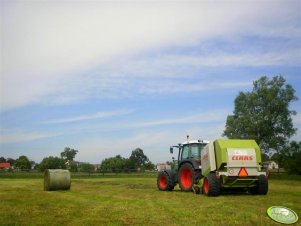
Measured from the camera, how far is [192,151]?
60.1ft

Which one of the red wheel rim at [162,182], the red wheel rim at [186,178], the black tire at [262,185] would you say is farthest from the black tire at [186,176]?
the black tire at [262,185]

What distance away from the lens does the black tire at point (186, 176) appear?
58.4 ft

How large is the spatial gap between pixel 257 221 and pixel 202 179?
7019 mm

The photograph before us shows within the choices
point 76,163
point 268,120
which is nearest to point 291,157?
point 268,120

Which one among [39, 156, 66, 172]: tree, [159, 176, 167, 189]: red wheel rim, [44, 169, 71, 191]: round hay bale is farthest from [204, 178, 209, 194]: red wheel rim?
[39, 156, 66, 172]: tree

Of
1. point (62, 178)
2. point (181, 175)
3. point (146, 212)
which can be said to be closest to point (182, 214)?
point (146, 212)

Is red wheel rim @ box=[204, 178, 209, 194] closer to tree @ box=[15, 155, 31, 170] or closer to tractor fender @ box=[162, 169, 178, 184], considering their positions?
tractor fender @ box=[162, 169, 178, 184]

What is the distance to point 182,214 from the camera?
10094 mm

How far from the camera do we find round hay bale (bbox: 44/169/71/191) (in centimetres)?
1931

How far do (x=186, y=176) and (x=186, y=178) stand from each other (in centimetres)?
9

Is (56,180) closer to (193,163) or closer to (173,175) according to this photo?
(173,175)

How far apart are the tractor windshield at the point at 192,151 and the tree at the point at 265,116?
33.6 m

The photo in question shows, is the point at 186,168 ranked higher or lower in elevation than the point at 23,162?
lower

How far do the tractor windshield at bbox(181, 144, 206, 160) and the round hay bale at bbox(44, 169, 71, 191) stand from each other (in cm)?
573
